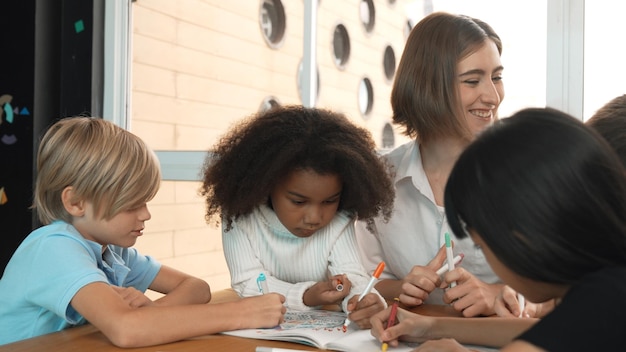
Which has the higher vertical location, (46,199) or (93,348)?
(46,199)

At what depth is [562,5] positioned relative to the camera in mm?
1772

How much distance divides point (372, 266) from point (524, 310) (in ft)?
1.53

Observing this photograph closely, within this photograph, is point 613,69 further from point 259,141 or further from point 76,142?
point 76,142

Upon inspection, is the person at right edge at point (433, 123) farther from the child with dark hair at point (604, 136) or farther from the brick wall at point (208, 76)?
the brick wall at point (208, 76)

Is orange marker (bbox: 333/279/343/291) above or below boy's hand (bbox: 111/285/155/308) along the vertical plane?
above

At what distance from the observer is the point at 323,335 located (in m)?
1.06

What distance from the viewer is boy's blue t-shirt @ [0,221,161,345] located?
3.57ft

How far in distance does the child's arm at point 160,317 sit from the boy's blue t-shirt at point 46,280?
0.03 meters

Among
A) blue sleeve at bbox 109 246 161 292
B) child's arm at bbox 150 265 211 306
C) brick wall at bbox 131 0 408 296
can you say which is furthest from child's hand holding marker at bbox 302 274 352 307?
brick wall at bbox 131 0 408 296

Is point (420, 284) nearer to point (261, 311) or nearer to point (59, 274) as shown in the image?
point (261, 311)

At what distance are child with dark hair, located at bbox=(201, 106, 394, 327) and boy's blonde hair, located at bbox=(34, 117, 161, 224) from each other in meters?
0.22

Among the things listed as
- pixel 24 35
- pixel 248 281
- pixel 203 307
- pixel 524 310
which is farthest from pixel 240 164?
pixel 24 35

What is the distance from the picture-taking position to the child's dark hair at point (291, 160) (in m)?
1.35

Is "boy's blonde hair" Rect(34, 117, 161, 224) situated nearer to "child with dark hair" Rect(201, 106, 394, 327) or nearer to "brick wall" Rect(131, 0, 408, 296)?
"child with dark hair" Rect(201, 106, 394, 327)
